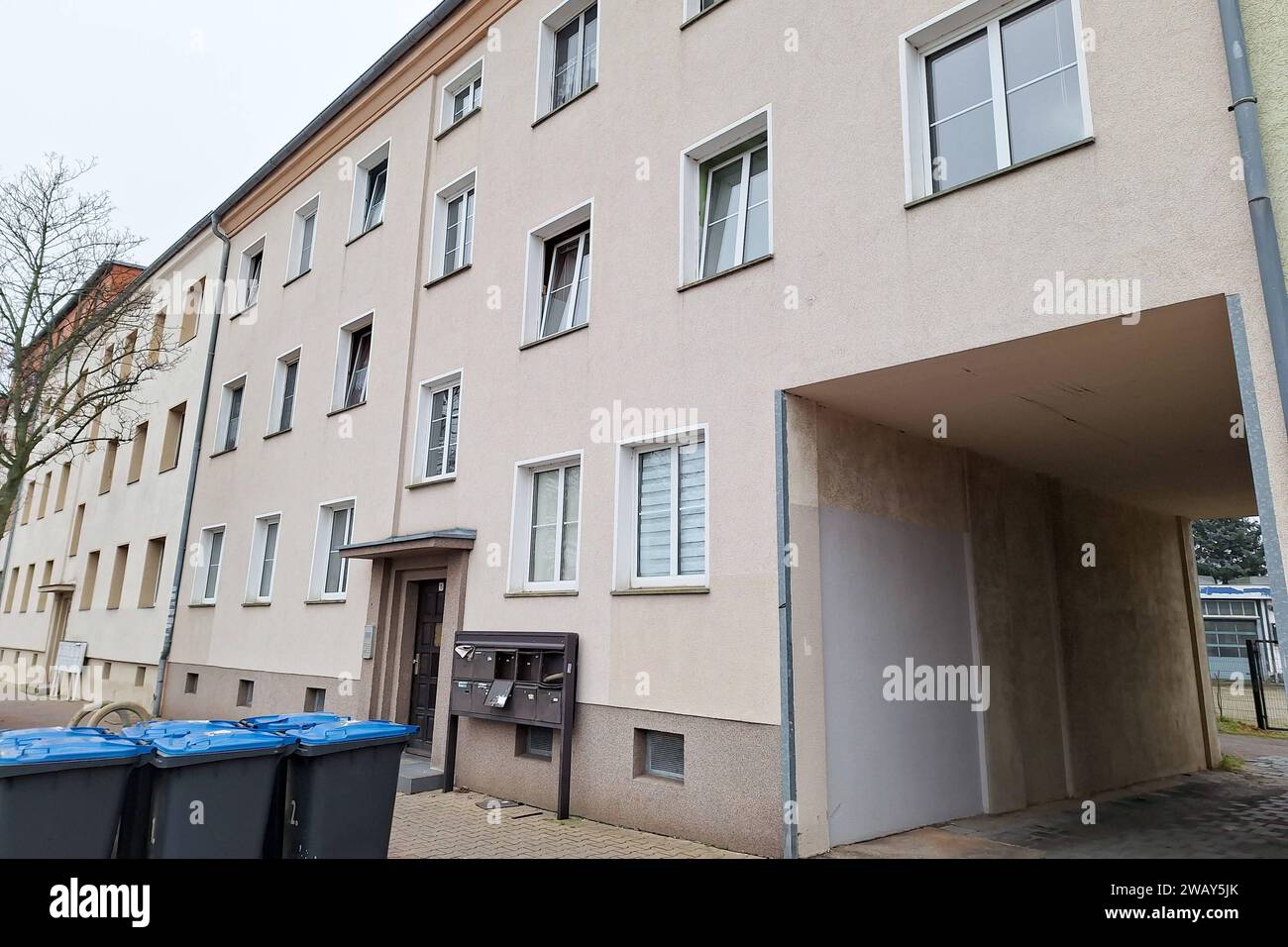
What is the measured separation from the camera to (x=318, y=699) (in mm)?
12484

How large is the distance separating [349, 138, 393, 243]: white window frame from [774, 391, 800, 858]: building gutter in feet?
31.8

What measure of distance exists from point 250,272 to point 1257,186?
18.8 meters

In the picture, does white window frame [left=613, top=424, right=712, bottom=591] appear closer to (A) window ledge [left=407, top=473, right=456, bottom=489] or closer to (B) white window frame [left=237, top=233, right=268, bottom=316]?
(A) window ledge [left=407, top=473, right=456, bottom=489]

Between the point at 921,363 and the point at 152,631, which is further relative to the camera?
the point at 152,631

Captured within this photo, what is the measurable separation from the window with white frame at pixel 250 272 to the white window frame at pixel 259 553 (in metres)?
5.58

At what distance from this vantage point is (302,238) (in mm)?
16500

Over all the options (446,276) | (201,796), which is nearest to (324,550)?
(446,276)

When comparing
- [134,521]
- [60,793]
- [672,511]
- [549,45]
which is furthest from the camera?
[134,521]

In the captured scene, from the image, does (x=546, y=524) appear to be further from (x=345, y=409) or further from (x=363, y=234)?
(x=363, y=234)

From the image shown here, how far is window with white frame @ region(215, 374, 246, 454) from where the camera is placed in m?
17.2

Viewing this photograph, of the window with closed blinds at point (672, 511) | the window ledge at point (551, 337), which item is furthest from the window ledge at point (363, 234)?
the window with closed blinds at point (672, 511)

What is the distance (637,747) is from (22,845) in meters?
4.76
